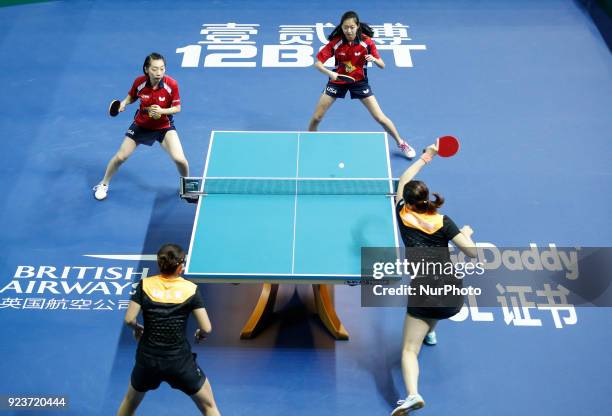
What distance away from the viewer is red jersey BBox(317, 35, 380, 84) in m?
7.50

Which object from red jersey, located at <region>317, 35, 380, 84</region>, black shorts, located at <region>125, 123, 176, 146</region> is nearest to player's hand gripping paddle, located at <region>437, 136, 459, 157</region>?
red jersey, located at <region>317, 35, 380, 84</region>

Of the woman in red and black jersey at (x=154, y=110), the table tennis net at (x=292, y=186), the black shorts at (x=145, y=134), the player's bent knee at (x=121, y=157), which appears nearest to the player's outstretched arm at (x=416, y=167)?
the table tennis net at (x=292, y=186)

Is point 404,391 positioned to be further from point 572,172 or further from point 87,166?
point 87,166

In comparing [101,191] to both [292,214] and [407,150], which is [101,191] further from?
[407,150]

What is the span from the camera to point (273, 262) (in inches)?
222

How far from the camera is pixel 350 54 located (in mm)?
7555

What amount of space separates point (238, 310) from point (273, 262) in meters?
1.17

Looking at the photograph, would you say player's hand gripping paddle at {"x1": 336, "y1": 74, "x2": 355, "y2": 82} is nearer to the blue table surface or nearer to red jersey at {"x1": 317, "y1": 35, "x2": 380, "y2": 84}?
red jersey at {"x1": 317, "y1": 35, "x2": 380, "y2": 84}

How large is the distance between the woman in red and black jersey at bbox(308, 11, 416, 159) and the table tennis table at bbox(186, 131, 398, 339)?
1024mm

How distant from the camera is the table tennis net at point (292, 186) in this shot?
6258mm

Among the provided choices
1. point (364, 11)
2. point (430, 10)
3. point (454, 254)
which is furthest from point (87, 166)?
point (430, 10)

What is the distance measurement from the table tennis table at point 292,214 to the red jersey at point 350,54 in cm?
109

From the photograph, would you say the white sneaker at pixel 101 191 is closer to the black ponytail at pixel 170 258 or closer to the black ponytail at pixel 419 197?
the black ponytail at pixel 170 258

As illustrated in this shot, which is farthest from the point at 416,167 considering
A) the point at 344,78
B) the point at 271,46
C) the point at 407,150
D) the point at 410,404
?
the point at 271,46
